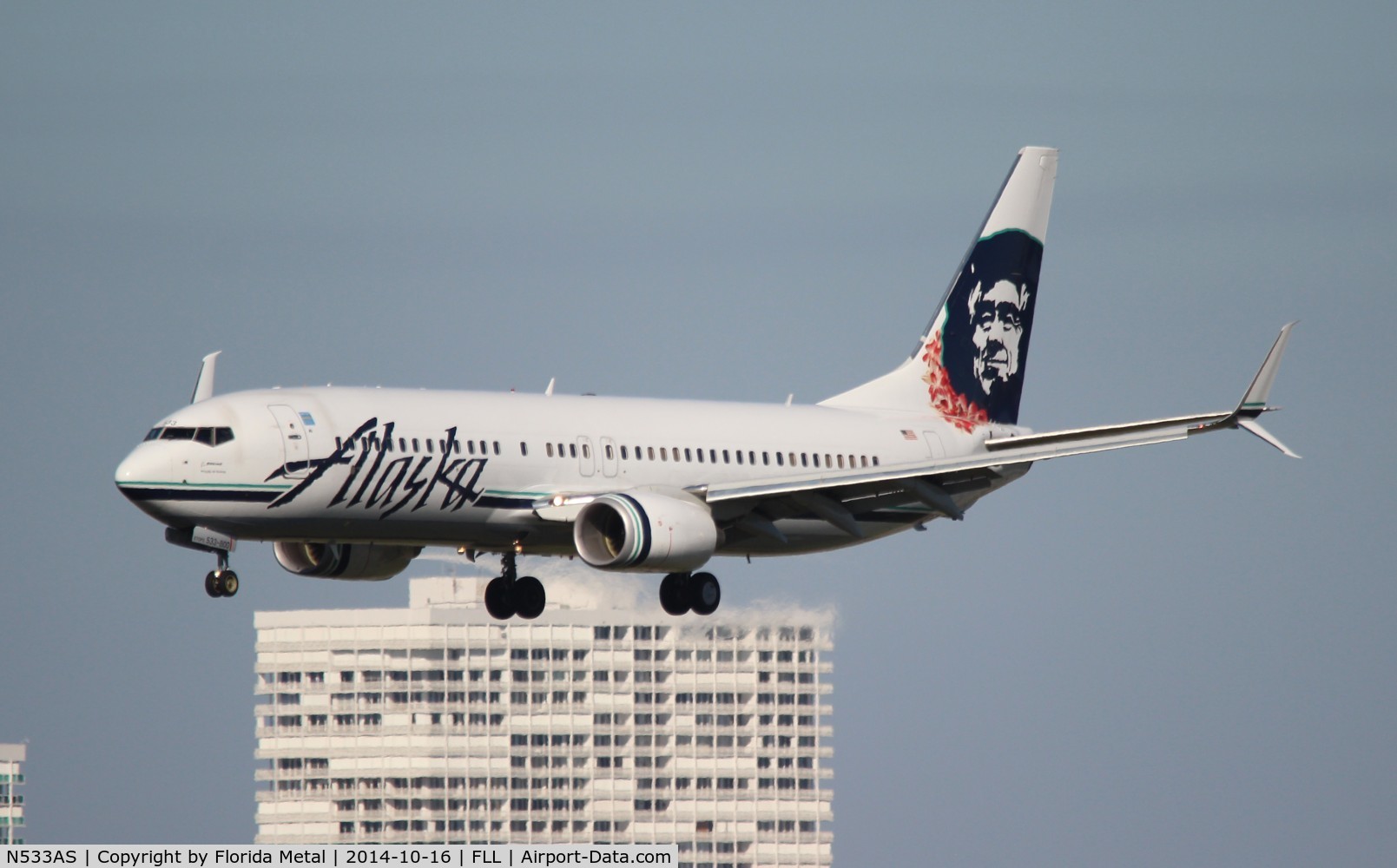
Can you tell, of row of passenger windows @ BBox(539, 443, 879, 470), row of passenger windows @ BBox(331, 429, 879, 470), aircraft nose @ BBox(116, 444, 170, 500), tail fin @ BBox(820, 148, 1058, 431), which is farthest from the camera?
tail fin @ BBox(820, 148, 1058, 431)

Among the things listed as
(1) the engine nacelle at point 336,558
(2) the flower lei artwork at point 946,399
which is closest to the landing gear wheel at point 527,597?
(1) the engine nacelle at point 336,558

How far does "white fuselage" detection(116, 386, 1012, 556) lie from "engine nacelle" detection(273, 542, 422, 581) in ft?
12.4

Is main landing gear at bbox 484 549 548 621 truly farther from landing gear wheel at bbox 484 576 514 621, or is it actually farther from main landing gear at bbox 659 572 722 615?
main landing gear at bbox 659 572 722 615

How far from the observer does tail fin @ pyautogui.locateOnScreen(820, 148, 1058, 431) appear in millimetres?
79250

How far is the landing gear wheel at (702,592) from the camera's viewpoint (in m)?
70.8

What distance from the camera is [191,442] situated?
62156 mm

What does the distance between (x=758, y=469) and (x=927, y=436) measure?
7.33 meters

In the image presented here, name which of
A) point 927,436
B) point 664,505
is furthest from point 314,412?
point 927,436

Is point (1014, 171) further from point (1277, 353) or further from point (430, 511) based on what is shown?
point (430, 511)

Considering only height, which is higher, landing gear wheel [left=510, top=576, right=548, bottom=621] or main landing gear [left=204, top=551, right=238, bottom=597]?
landing gear wheel [left=510, top=576, right=548, bottom=621]

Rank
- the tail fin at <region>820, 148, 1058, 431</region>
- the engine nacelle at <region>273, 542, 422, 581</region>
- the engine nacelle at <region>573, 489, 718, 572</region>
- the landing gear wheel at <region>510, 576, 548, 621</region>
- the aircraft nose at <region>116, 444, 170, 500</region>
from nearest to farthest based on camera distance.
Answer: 1. the aircraft nose at <region>116, 444, 170, 500</region>
2. the engine nacelle at <region>573, 489, 718, 572</region>
3. the engine nacelle at <region>273, 542, 422, 581</region>
4. the landing gear wheel at <region>510, 576, 548, 621</region>
5. the tail fin at <region>820, 148, 1058, 431</region>

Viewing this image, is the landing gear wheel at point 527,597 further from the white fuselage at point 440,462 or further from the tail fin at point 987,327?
the tail fin at point 987,327

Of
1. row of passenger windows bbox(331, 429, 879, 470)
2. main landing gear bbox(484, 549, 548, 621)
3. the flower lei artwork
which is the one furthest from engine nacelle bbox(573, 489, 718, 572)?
the flower lei artwork

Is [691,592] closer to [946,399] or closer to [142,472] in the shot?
[946,399]
